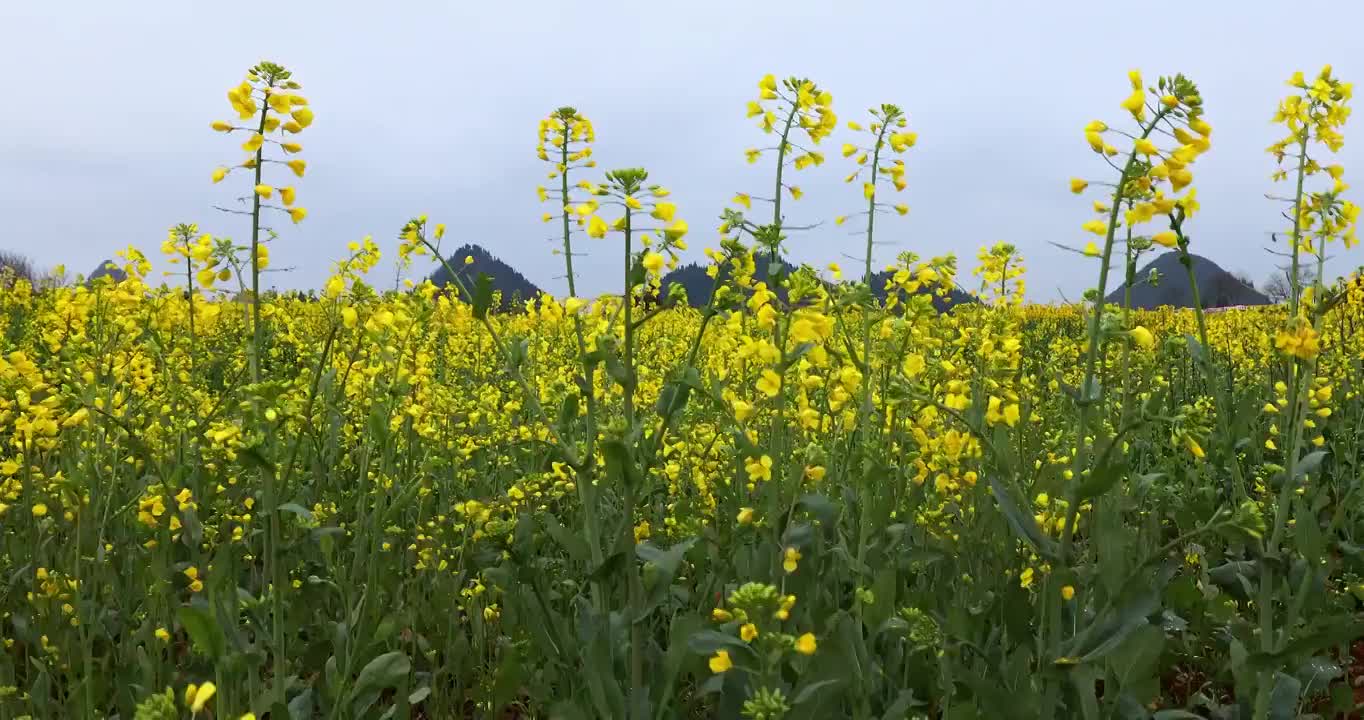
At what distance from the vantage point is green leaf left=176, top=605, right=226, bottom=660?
1864 mm

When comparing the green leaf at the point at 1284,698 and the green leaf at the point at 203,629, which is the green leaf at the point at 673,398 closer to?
the green leaf at the point at 203,629

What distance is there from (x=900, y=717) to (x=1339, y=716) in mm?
2009

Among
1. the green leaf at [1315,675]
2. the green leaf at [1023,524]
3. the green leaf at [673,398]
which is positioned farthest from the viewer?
the green leaf at [1315,675]

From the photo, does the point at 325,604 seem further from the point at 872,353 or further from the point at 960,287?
the point at 960,287

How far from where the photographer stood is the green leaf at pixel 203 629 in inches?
73.4

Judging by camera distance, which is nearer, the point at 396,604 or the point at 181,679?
the point at 181,679

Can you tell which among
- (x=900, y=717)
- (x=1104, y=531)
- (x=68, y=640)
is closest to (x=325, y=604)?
(x=68, y=640)

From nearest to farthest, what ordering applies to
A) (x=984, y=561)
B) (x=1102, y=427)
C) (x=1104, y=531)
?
(x=1104, y=531)
(x=1102, y=427)
(x=984, y=561)

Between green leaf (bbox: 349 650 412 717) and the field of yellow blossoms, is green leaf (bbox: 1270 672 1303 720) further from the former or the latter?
green leaf (bbox: 349 650 412 717)

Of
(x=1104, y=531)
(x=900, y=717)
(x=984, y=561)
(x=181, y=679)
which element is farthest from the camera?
(x=984, y=561)

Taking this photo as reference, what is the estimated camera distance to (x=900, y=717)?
2148 mm

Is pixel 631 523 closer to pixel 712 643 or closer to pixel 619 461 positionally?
pixel 619 461

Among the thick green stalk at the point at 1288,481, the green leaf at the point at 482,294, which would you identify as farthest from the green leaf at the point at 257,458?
the thick green stalk at the point at 1288,481

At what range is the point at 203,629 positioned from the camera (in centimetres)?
191
